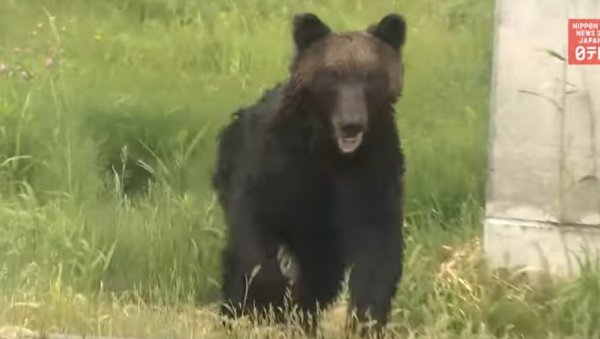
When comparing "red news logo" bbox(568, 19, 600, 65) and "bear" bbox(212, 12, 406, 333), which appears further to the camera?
"red news logo" bbox(568, 19, 600, 65)

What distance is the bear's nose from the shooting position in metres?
6.15

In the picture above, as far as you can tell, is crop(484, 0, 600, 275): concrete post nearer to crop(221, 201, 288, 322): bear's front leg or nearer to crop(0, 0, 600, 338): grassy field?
crop(0, 0, 600, 338): grassy field

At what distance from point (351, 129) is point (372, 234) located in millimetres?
572

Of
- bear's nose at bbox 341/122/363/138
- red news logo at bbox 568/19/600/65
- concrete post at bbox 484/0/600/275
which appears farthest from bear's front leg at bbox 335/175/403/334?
red news logo at bbox 568/19/600/65

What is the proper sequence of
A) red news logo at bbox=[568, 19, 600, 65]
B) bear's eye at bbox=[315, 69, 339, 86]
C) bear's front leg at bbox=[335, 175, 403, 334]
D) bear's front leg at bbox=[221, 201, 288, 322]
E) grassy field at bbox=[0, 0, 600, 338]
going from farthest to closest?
red news logo at bbox=[568, 19, 600, 65] < grassy field at bbox=[0, 0, 600, 338] < bear's front leg at bbox=[221, 201, 288, 322] < bear's front leg at bbox=[335, 175, 403, 334] < bear's eye at bbox=[315, 69, 339, 86]

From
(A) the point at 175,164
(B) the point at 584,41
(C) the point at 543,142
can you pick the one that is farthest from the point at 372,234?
(A) the point at 175,164

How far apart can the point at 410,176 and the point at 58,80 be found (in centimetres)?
258

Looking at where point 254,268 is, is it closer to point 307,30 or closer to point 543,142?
point 307,30

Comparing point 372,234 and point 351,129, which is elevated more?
point 351,129

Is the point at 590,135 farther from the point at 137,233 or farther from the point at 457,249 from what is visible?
the point at 137,233

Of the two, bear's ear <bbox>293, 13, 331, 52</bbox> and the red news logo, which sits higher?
bear's ear <bbox>293, 13, 331, 52</bbox>

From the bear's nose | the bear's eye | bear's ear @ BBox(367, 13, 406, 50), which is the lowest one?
the bear's nose

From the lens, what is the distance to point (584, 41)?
7.27 metres

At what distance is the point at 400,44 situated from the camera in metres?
6.56
